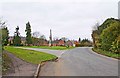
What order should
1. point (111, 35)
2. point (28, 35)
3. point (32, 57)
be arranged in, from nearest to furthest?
point (32, 57)
point (111, 35)
point (28, 35)

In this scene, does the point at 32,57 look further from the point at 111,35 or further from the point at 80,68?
the point at 111,35

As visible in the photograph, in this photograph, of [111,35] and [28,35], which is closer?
[111,35]

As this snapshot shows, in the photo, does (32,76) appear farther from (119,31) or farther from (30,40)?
(30,40)

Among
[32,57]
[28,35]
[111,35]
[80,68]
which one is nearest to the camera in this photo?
[80,68]

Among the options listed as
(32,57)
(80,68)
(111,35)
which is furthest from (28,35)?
(80,68)

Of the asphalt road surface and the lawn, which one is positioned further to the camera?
the lawn

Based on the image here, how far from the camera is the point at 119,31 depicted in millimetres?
38312

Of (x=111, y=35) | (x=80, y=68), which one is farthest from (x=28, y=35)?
(x=80, y=68)

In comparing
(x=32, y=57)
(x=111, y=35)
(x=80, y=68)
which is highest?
(x=111, y=35)

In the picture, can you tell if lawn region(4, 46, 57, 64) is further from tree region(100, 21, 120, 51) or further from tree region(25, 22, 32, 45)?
tree region(25, 22, 32, 45)

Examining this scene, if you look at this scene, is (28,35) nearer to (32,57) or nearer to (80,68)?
(32,57)

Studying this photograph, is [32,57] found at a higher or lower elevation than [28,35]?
lower

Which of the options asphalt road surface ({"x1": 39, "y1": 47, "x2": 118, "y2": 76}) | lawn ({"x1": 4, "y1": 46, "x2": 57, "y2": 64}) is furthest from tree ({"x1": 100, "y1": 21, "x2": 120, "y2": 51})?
asphalt road surface ({"x1": 39, "y1": 47, "x2": 118, "y2": 76})

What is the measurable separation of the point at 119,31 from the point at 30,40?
195ft
